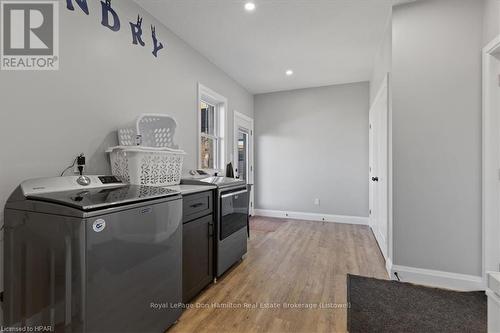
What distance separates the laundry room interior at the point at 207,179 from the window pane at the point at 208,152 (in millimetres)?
70

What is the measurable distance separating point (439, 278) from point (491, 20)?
233cm

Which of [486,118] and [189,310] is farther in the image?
[486,118]

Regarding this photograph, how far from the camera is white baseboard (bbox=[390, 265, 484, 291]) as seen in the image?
2.11 meters

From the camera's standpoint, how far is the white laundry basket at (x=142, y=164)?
1.84 m

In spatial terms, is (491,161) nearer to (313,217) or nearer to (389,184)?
(389,184)

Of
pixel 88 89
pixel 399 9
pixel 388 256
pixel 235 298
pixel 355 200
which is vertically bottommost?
pixel 235 298

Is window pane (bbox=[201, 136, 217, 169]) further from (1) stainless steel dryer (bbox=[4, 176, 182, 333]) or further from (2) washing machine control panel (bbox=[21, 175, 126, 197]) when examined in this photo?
(1) stainless steel dryer (bbox=[4, 176, 182, 333])

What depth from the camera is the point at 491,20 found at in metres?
1.97

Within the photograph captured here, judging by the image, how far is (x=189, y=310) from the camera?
1.85m

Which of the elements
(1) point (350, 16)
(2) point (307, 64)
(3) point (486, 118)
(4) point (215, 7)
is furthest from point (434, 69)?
(4) point (215, 7)

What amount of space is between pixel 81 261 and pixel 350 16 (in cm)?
307

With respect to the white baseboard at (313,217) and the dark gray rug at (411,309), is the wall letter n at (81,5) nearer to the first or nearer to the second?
the dark gray rug at (411,309)

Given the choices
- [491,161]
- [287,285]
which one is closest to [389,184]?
[491,161]

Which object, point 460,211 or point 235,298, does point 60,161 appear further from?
point 460,211
